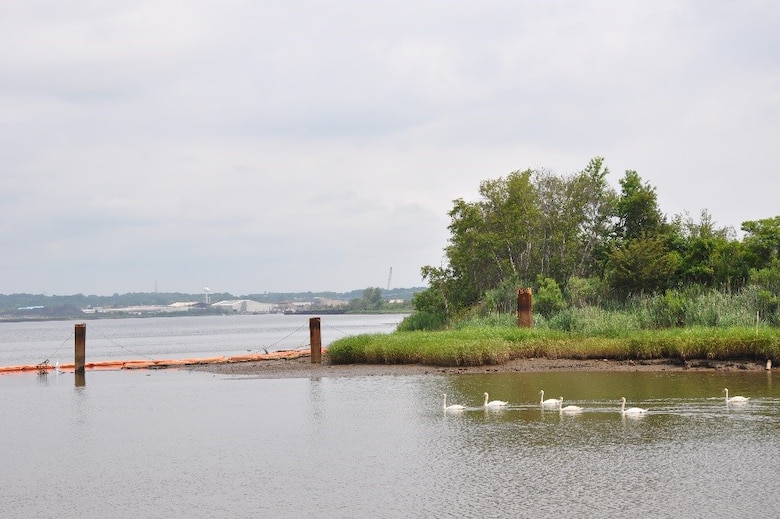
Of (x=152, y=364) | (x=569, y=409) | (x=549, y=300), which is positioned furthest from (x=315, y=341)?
(x=569, y=409)

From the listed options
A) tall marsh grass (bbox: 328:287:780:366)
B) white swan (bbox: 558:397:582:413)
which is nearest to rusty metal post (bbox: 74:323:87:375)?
tall marsh grass (bbox: 328:287:780:366)

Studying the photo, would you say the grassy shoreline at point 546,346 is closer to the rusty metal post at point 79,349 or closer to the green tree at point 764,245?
the green tree at point 764,245

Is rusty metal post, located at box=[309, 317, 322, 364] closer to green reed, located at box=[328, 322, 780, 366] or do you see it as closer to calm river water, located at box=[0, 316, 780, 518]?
green reed, located at box=[328, 322, 780, 366]

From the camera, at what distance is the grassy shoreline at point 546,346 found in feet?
109

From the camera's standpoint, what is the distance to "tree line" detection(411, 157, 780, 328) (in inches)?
1602

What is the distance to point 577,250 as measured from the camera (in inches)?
1971

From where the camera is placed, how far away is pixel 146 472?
774 inches

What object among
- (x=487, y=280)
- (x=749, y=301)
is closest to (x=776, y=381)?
(x=749, y=301)

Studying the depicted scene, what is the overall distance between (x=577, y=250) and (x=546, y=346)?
14452mm

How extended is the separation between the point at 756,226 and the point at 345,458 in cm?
2736

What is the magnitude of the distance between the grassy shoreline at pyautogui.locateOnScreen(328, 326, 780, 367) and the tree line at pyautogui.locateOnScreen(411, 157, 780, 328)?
16.3 feet

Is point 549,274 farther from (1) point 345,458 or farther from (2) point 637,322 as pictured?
(1) point 345,458

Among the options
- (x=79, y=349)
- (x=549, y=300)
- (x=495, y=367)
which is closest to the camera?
(x=495, y=367)

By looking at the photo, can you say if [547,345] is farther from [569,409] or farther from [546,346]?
[569,409]
